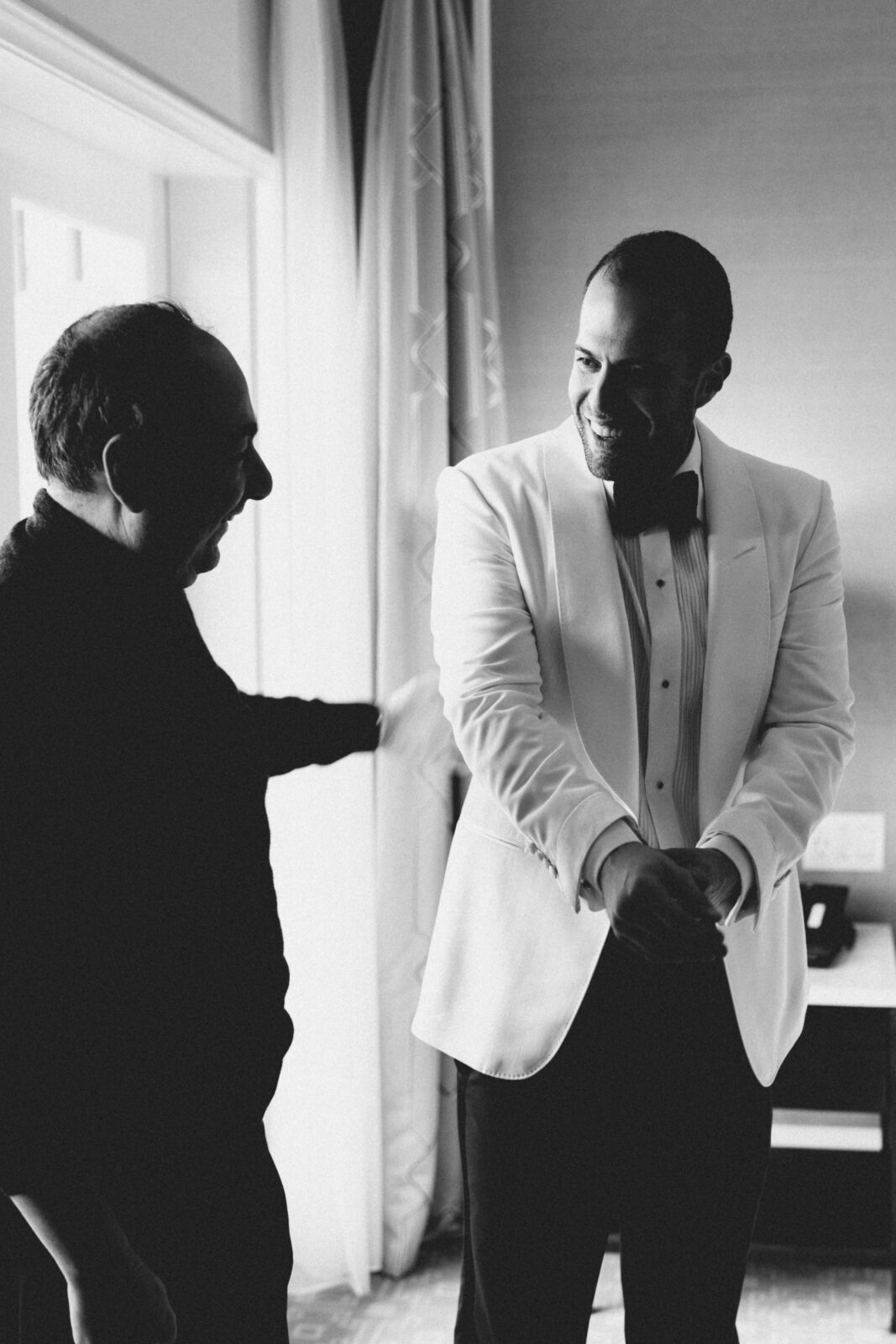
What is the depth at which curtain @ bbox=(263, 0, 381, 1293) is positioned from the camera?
248 cm

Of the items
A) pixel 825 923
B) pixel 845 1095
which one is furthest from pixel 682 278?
pixel 845 1095

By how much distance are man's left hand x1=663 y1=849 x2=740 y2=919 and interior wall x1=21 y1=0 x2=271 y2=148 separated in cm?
130

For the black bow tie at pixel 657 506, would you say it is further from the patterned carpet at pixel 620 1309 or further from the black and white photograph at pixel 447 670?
Result: the patterned carpet at pixel 620 1309

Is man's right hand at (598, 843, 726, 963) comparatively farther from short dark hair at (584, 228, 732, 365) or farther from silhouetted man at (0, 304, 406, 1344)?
short dark hair at (584, 228, 732, 365)

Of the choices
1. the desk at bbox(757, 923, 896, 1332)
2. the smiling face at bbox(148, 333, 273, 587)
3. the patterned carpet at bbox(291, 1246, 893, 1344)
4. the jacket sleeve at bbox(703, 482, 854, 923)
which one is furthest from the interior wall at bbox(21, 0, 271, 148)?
the patterned carpet at bbox(291, 1246, 893, 1344)

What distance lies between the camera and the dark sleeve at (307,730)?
4.69 feet

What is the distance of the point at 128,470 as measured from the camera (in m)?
1.09

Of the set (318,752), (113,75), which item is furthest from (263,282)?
(318,752)

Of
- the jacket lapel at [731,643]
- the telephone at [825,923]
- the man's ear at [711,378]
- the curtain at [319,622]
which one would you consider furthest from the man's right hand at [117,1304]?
the telephone at [825,923]

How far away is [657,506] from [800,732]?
30 cm

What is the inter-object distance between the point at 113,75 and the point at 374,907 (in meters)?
1.55

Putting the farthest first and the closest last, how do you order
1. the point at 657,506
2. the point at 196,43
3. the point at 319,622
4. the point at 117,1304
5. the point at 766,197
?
the point at 766,197 → the point at 319,622 → the point at 196,43 → the point at 657,506 → the point at 117,1304

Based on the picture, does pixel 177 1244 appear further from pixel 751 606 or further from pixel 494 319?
pixel 494 319

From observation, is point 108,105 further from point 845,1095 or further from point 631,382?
point 845,1095
